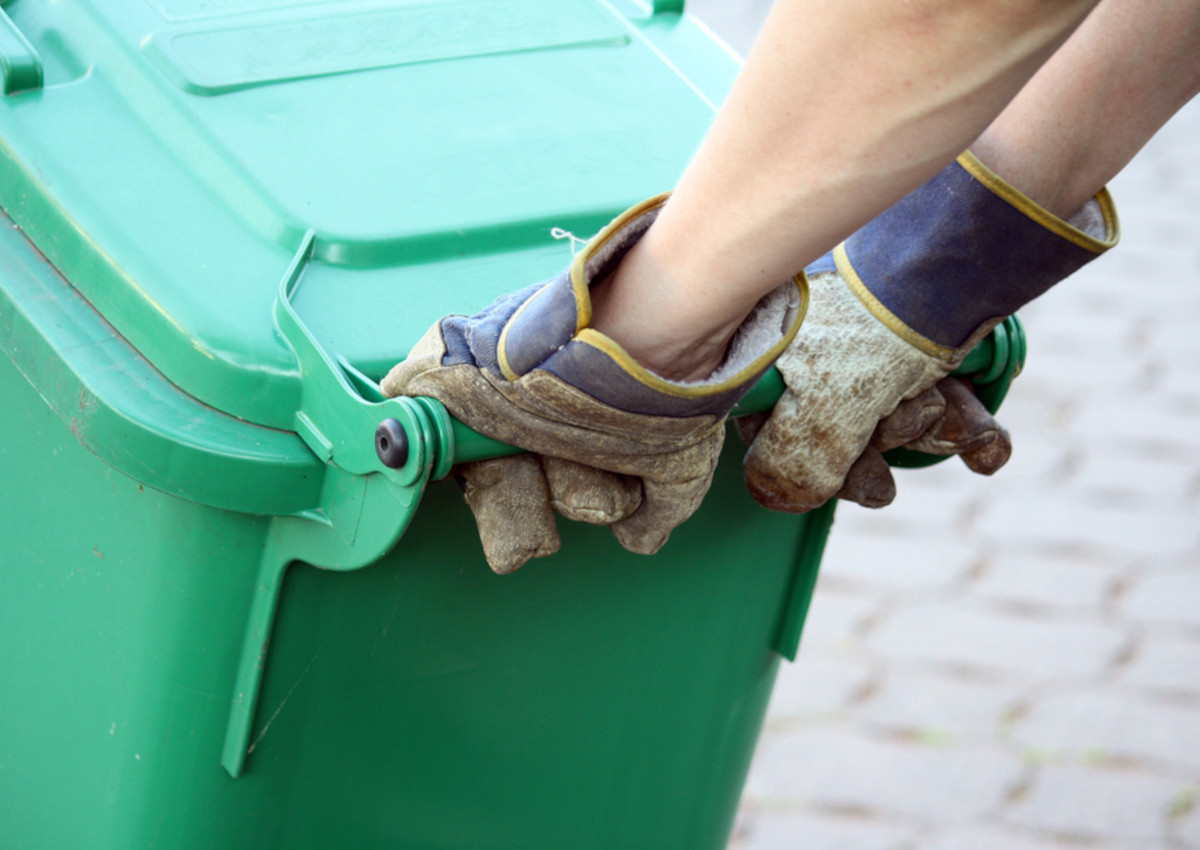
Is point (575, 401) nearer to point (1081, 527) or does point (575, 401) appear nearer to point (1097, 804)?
point (1097, 804)

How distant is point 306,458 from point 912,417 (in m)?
0.57

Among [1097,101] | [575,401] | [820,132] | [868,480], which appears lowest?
[868,480]

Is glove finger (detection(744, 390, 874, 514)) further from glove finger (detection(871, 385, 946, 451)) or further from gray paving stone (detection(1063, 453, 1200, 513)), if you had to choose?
gray paving stone (detection(1063, 453, 1200, 513))

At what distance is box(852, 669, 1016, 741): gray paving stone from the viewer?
8.63ft

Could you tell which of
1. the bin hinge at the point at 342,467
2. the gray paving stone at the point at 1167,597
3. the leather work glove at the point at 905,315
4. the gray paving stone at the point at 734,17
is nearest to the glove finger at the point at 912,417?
the leather work glove at the point at 905,315

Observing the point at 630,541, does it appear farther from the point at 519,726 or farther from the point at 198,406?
the point at 198,406

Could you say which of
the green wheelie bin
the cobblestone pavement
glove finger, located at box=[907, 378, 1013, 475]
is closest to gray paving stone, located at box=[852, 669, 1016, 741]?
the cobblestone pavement

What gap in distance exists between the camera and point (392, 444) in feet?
3.43

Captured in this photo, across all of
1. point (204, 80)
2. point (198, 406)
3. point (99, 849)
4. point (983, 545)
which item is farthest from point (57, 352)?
point (983, 545)

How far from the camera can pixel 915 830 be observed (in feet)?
7.95

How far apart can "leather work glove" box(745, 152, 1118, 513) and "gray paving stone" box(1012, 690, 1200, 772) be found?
151cm

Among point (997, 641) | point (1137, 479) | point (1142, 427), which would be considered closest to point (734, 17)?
point (1142, 427)

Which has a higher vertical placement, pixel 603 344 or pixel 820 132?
pixel 820 132

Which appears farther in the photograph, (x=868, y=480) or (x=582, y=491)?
(x=868, y=480)
